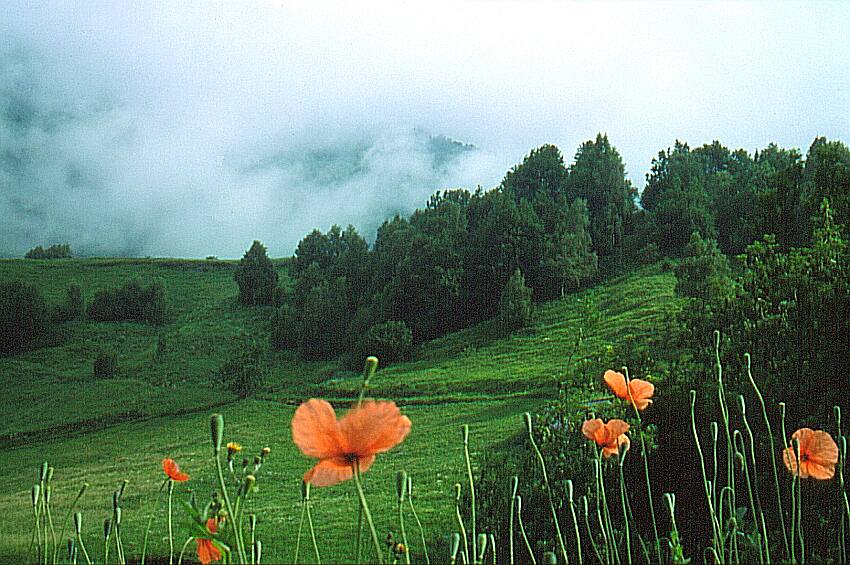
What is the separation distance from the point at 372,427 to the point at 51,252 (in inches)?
1116

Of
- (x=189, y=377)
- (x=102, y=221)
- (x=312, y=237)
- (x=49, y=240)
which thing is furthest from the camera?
(x=102, y=221)

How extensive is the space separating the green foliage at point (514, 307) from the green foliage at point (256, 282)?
825 centimetres

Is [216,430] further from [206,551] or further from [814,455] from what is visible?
[814,455]

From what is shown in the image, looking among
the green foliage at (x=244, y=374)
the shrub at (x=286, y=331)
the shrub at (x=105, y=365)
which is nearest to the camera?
the green foliage at (x=244, y=374)

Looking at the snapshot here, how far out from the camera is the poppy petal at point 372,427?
0.58 m

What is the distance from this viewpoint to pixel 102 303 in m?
18.6

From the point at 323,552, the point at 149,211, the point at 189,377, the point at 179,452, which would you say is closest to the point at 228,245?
the point at 149,211

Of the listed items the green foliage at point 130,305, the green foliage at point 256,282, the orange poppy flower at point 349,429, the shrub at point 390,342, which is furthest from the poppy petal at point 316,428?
the green foliage at point 256,282

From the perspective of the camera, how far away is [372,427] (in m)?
0.58

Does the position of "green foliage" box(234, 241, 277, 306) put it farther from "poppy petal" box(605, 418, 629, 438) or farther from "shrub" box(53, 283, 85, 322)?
"poppy petal" box(605, 418, 629, 438)

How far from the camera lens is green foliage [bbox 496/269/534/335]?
49.2 ft

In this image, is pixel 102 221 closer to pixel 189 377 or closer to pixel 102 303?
pixel 102 303

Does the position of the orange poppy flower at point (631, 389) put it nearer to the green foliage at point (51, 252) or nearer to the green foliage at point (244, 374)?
the green foliage at point (244, 374)

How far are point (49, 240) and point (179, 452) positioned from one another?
21398mm
